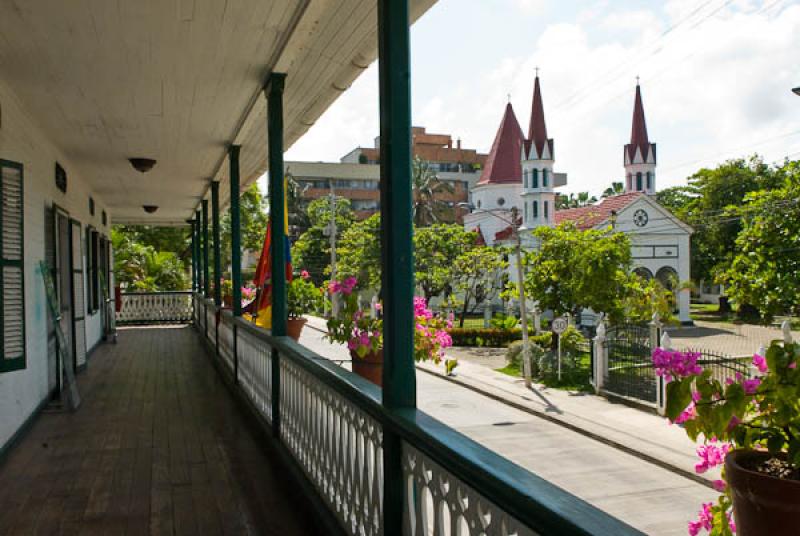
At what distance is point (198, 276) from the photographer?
49.2ft

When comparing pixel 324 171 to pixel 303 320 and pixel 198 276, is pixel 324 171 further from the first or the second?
pixel 303 320

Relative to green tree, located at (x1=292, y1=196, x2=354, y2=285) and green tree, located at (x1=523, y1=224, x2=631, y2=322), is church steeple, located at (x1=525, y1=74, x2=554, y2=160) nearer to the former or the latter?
green tree, located at (x1=292, y1=196, x2=354, y2=285)

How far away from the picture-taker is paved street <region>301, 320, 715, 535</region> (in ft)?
19.5

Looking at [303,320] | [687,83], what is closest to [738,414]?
[303,320]

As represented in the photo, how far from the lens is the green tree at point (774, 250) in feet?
49.7

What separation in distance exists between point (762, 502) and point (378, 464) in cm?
157

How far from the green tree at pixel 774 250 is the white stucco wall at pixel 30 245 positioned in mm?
14089

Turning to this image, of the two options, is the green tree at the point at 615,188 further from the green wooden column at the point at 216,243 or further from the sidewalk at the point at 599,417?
the green wooden column at the point at 216,243

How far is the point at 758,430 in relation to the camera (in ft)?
4.12

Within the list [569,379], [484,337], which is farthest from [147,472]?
[484,337]

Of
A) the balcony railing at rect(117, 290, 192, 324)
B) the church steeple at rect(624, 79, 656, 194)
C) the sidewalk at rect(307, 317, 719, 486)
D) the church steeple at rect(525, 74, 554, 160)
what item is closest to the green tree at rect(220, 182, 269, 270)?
the church steeple at rect(525, 74, 554, 160)

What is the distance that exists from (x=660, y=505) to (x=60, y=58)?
598cm

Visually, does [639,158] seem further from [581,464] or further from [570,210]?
[581,464]

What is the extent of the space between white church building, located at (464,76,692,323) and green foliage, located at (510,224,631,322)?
910 cm
